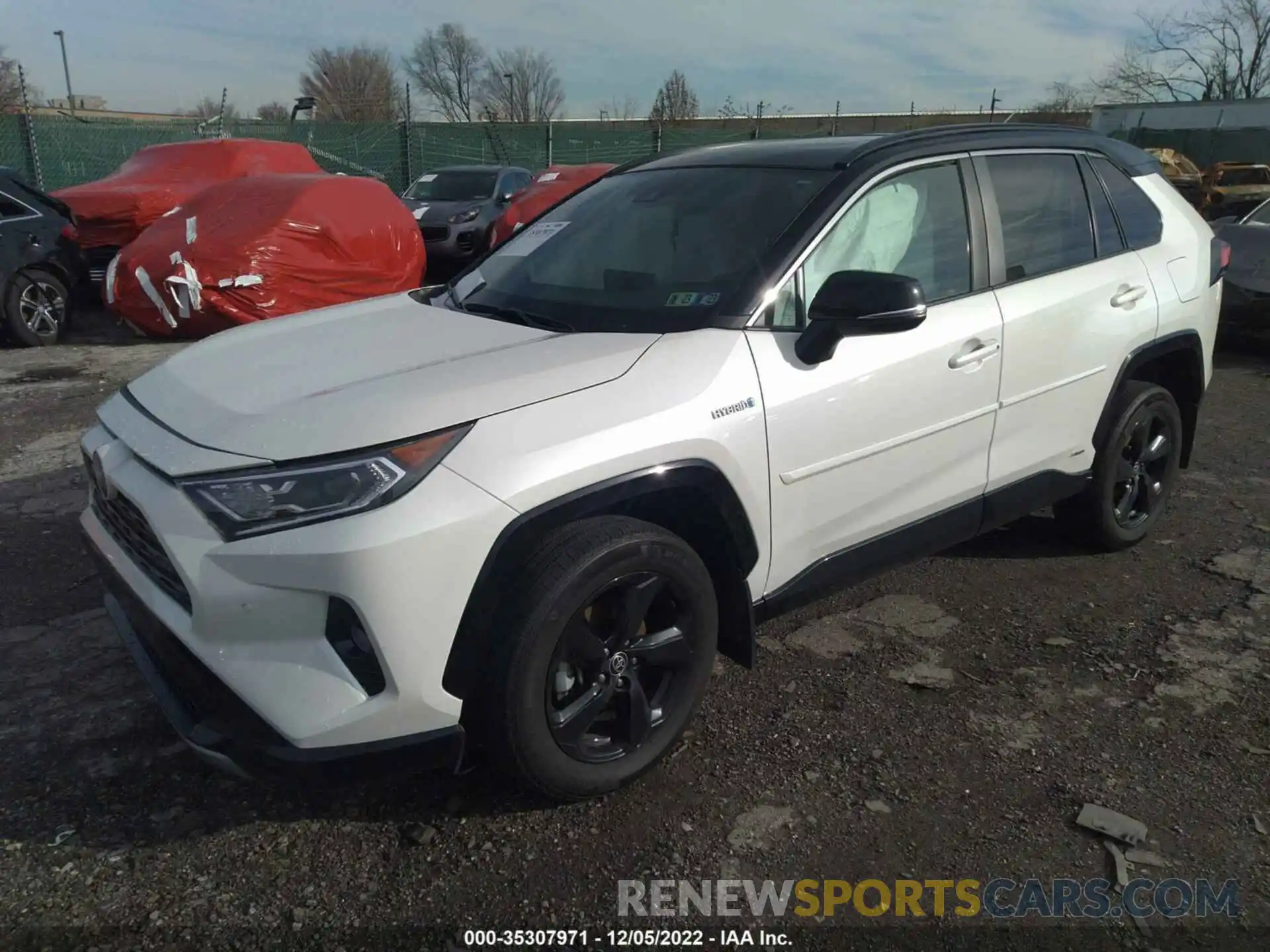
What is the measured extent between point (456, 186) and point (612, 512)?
12.1 metres

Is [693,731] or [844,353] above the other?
[844,353]

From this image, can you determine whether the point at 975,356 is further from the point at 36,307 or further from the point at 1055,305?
the point at 36,307

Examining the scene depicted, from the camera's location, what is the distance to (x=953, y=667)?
10.9ft

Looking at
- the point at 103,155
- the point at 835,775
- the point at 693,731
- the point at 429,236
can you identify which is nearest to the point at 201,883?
the point at 693,731

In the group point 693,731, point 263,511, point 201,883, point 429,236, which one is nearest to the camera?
point 263,511

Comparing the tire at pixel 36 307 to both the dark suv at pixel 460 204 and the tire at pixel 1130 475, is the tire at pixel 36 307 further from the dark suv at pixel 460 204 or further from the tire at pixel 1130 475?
the tire at pixel 1130 475

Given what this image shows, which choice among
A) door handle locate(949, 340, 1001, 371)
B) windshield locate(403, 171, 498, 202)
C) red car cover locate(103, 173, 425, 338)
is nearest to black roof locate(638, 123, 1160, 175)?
door handle locate(949, 340, 1001, 371)

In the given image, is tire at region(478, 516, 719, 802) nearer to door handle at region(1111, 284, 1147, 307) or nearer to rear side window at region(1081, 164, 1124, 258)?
door handle at region(1111, 284, 1147, 307)

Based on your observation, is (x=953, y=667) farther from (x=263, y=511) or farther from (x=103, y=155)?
(x=103, y=155)

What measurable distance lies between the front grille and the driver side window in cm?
177

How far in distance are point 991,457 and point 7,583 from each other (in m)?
3.92

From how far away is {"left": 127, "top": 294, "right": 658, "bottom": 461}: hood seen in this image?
7.14 ft

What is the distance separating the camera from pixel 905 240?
10.2 ft

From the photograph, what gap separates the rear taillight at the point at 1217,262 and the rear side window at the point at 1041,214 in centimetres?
86
